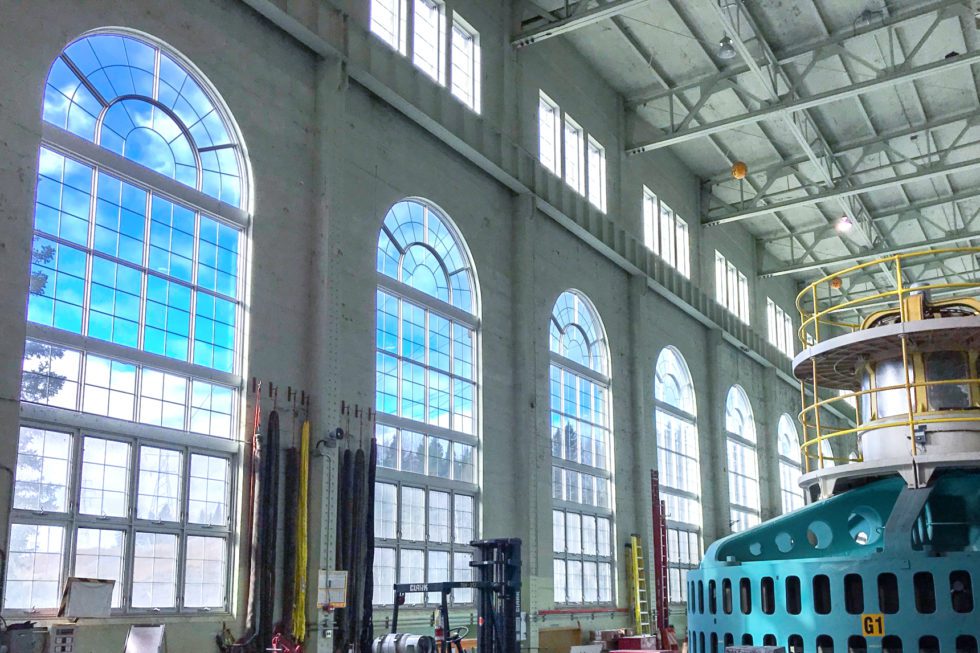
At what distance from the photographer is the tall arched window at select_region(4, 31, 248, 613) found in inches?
582

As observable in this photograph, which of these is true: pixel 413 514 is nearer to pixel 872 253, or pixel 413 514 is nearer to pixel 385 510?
pixel 385 510

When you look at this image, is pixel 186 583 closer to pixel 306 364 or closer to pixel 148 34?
pixel 306 364

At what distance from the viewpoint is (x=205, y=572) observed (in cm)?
1692

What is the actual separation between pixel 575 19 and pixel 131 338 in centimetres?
1482

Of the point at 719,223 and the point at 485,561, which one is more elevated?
the point at 719,223

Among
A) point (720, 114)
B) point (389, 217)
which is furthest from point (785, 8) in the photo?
point (389, 217)

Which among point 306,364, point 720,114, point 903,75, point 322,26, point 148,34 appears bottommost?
point 306,364

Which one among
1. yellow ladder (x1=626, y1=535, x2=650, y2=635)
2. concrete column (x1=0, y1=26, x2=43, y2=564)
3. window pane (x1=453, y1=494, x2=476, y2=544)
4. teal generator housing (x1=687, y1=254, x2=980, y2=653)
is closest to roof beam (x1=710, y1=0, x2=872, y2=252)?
window pane (x1=453, y1=494, x2=476, y2=544)

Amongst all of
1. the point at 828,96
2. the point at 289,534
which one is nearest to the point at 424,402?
the point at 289,534

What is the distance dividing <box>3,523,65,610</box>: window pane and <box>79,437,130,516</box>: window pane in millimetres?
664

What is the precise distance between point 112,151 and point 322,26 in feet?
18.7

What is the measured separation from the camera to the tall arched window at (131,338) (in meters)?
14.8

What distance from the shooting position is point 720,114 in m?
35.6

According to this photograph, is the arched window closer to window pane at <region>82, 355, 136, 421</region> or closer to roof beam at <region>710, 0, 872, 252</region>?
window pane at <region>82, 355, 136, 421</region>
